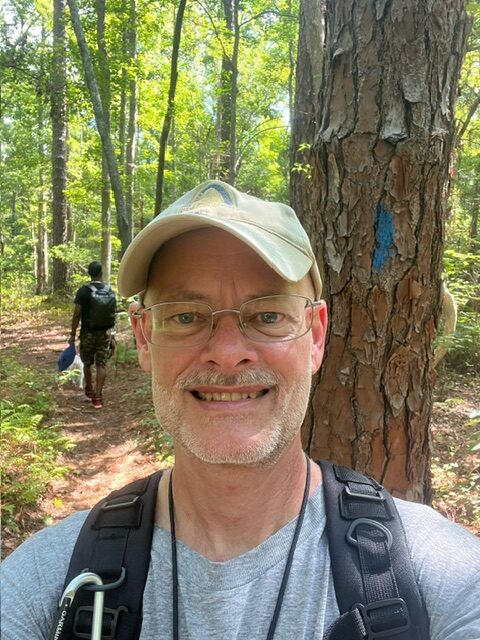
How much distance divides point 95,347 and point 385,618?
7.22 metres

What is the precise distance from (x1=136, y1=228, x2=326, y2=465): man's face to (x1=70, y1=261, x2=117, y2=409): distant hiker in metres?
6.44

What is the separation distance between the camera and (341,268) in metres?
2.30

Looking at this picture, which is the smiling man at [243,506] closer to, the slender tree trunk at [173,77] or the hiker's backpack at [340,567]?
the hiker's backpack at [340,567]

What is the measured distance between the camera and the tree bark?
211cm

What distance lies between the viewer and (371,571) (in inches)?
50.0

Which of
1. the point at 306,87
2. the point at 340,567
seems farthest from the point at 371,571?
the point at 306,87

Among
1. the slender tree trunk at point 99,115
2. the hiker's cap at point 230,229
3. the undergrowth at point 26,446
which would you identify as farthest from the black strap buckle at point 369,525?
the slender tree trunk at point 99,115

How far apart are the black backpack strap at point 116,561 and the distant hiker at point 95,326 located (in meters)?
6.45

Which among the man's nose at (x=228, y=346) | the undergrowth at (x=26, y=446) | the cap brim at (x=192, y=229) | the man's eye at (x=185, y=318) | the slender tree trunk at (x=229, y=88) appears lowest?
the undergrowth at (x=26, y=446)

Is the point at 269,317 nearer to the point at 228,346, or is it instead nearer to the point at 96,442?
the point at 228,346

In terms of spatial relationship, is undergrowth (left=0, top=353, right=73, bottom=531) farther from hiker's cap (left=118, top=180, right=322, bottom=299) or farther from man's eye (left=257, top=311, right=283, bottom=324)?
man's eye (left=257, top=311, right=283, bottom=324)

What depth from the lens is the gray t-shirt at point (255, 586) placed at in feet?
4.09

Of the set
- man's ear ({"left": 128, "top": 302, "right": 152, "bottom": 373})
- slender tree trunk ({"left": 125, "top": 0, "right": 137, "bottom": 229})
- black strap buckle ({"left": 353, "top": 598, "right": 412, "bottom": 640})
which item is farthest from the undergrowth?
slender tree trunk ({"left": 125, "top": 0, "right": 137, "bottom": 229})

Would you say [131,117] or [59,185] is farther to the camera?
[59,185]
